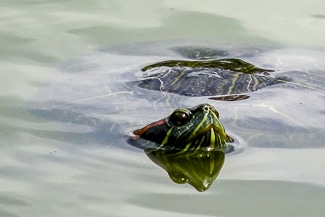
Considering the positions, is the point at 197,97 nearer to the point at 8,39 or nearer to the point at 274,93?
the point at 274,93

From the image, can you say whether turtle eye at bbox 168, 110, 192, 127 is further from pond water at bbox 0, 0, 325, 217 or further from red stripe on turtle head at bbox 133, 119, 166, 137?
pond water at bbox 0, 0, 325, 217

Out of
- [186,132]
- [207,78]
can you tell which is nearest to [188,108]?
[186,132]

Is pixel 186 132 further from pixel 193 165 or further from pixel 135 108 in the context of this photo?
pixel 135 108

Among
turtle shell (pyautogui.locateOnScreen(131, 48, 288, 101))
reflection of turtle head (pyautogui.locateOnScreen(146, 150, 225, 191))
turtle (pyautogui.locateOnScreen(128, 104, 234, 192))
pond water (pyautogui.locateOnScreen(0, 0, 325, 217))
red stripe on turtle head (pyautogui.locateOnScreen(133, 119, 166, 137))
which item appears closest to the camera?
pond water (pyautogui.locateOnScreen(0, 0, 325, 217))

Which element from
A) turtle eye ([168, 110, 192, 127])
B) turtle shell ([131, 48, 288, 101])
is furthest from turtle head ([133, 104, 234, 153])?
turtle shell ([131, 48, 288, 101])

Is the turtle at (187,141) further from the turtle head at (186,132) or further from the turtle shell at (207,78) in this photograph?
the turtle shell at (207,78)

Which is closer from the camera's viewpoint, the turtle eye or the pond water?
the pond water

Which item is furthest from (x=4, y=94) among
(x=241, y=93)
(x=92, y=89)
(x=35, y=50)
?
(x=241, y=93)
